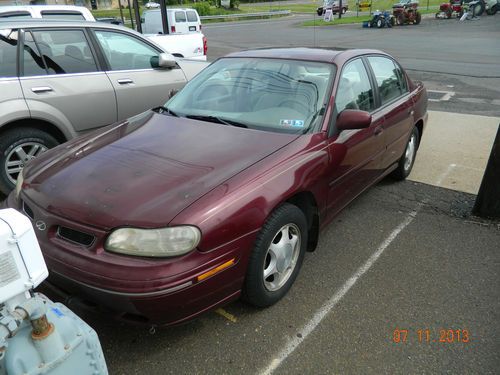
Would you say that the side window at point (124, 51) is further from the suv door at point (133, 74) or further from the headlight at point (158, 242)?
the headlight at point (158, 242)

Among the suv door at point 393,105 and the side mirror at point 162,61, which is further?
the side mirror at point 162,61

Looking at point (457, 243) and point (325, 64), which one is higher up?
point (325, 64)

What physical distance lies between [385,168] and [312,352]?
2.24 meters

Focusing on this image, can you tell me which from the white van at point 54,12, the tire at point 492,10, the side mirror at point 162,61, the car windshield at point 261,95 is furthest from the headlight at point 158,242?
the tire at point 492,10

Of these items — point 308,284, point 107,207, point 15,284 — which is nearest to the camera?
point 15,284

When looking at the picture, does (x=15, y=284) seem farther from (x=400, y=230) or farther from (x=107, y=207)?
(x=400, y=230)

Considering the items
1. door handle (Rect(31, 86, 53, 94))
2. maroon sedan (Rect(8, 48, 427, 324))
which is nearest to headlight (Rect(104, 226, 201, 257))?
maroon sedan (Rect(8, 48, 427, 324))

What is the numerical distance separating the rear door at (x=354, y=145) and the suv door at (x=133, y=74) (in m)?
2.52

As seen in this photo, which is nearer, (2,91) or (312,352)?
(312,352)

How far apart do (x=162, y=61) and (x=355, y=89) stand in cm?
251

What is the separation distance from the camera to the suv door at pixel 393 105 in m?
3.92

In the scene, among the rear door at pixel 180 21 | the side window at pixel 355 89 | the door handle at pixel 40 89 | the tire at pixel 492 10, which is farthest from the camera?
the tire at pixel 492 10

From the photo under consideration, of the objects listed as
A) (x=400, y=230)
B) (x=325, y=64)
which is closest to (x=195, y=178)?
(x=325, y=64)

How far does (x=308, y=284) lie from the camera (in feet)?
9.90
